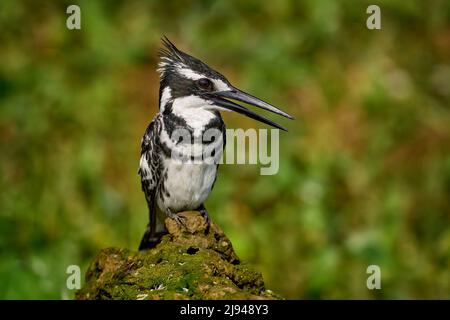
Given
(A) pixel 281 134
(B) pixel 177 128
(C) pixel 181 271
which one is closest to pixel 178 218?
(B) pixel 177 128

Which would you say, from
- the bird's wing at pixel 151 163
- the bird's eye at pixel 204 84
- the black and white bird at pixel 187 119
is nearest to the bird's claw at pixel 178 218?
the black and white bird at pixel 187 119

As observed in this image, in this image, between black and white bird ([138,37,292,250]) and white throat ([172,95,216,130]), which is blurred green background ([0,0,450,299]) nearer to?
black and white bird ([138,37,292,250])

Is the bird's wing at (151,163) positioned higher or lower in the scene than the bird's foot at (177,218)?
higher

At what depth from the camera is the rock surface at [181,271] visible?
11.6 ft

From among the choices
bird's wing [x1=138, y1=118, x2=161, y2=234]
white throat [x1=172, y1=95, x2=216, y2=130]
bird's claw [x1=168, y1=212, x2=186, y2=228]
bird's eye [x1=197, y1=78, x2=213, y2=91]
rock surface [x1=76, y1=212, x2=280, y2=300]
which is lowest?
rock surface [x1=76, y1=212, x2=280, y2=300]

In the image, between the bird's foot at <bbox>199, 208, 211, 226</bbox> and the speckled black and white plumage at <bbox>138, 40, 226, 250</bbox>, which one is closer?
the bird's foot at <bbox>199, 208, 211, 226</bbox>

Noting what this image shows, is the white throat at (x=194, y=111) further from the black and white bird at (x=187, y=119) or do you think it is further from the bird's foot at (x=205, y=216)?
the bird's foot at (x=205, y=216)

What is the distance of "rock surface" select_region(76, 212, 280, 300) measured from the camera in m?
3.52

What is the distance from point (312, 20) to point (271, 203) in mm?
2115

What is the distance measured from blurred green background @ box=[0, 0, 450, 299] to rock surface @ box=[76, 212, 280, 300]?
1710 millimetres

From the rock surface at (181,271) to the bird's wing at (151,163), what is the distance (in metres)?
0.41

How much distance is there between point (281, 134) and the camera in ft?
24.7

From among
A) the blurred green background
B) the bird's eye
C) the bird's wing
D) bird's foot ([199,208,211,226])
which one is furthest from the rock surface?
the blurred green background

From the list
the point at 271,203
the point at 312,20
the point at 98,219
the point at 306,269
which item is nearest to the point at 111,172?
the point at 98,219
